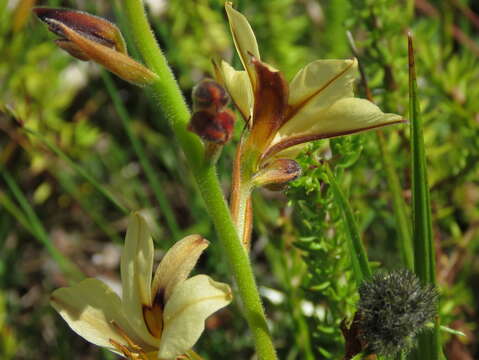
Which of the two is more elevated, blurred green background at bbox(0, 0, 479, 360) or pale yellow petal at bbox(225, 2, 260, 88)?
pale yellow petal at bbox(225, 2, 260, 88)

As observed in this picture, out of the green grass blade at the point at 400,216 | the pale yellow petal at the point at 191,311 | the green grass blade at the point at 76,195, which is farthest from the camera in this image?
the green grass blade at the point at 76,195

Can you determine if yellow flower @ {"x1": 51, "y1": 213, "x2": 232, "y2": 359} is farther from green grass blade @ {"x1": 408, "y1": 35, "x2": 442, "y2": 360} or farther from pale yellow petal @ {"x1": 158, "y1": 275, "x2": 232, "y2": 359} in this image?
green grass blade @ {"x1": 408, "y1": 35, "x2": 442, "y2": 360}

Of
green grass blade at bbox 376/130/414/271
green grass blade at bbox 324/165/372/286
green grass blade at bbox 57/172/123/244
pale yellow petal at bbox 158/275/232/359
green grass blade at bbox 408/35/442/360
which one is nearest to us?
pale yellow petal at bbox 158/275/232/359

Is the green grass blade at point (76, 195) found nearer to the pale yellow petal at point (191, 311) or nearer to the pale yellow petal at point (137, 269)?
the pale yellow petal at point (137, 269)

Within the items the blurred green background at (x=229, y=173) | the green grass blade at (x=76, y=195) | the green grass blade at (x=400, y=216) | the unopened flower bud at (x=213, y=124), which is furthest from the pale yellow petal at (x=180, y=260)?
the green grass blade at (x=76, y=195)

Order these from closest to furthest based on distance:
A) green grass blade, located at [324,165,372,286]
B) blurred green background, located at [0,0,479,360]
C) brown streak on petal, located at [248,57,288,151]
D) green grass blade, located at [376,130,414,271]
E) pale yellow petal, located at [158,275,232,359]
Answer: pale yellow petal, located at [158,275,232,359], brown streak on petal, located at [248,57,288,151], green grass blade, located at [324,165,372,286], green grass blade, located at [376,130,414,271], blurred green background, located at [0,0,479,360]

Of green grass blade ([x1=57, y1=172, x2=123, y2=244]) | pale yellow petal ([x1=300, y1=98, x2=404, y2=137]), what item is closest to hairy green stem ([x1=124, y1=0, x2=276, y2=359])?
pale yellow petal ([x1=300, y1=98, x2=404, y2=137])
